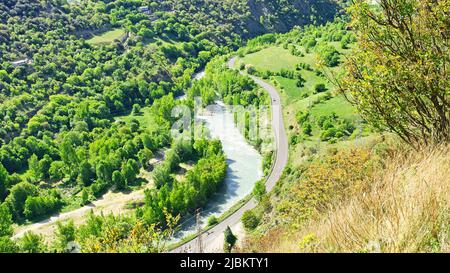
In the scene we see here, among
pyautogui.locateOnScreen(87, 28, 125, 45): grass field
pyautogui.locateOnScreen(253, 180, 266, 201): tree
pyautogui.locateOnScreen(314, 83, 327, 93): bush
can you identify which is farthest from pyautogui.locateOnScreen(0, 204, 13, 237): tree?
pyautogui.locateOnScreen(87, 28, 125, 45): grass field

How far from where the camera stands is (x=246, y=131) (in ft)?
232

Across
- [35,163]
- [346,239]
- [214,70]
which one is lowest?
[35,163]

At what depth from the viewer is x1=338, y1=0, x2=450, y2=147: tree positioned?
42.4 feet

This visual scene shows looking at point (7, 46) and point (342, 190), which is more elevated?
point (7, 46)

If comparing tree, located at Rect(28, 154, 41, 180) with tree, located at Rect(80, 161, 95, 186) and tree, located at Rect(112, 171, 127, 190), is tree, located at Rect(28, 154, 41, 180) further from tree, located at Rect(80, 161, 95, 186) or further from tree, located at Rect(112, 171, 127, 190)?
tree, located at Rect(112, 171, 127, 190)

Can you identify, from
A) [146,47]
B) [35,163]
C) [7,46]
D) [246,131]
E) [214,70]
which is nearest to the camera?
[35,163]

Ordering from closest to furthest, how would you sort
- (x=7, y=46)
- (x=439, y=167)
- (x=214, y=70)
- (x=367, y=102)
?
(x=439, y=167)
(x=367, y=102)
(x=7, y=46)
(x=214, y=70)

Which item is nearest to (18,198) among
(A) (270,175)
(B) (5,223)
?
(B) (5,223)

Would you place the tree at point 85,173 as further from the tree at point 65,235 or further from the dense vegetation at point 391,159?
the dense vegetation at point 391,159

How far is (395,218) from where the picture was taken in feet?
29.1

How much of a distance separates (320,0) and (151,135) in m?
96.2

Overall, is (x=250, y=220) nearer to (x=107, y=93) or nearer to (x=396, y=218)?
(x=396, y=218)
